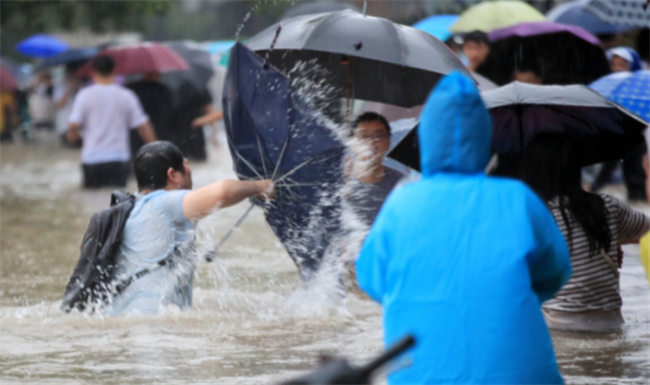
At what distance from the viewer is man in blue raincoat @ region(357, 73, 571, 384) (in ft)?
10.7

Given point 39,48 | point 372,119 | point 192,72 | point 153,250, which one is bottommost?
point 39,48

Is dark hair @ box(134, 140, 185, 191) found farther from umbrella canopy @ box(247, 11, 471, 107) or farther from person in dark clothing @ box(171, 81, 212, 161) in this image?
person in dark clothing @ box(171, 81, 212, 161)

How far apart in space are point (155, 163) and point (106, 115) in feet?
25.8

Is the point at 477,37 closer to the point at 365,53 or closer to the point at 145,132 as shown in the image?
the point at 365,53

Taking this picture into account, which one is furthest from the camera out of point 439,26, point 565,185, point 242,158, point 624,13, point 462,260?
point 439,26

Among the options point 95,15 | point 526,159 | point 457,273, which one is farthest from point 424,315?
point 95,15

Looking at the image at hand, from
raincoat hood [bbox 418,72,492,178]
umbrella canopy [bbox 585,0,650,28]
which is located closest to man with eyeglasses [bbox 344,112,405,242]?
raincoat hood [bbox 418,72,492,178]

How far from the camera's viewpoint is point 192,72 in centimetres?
1972

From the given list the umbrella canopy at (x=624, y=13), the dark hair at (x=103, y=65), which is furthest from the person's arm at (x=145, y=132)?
the umbrella canopy at (x=624, y=13)

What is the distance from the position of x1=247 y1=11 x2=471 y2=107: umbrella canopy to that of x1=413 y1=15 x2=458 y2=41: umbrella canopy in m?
4.95

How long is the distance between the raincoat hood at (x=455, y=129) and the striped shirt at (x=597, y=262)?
262 cm

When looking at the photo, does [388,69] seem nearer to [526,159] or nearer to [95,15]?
[526,159]

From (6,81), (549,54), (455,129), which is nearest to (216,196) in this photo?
(455,129)

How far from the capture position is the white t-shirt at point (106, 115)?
13922 millimetres
